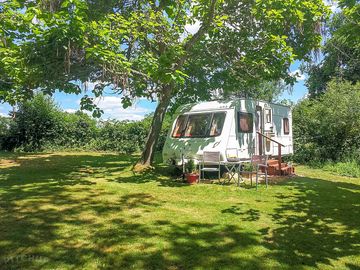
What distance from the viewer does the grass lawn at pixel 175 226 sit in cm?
461

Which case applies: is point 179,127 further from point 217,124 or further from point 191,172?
point 191,172

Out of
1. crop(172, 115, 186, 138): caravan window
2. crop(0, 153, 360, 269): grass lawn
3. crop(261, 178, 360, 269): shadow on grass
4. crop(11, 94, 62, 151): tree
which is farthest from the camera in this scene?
crop(11, 94, 62, 151): tree

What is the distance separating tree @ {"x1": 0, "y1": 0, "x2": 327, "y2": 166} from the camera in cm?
977

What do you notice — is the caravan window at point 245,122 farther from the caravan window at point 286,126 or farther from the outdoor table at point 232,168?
the caravan window at point 286,126

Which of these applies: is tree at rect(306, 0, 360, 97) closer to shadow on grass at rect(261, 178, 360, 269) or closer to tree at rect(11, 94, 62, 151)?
shadow on grass at rect(261, 178, 360, 269)

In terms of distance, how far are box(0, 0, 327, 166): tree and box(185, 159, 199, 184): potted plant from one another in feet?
8.94

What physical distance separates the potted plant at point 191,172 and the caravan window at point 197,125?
1244 mm

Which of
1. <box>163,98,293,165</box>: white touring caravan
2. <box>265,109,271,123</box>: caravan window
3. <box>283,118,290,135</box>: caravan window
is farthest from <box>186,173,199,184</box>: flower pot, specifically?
<box>283,118,290,135</box>: caravan window

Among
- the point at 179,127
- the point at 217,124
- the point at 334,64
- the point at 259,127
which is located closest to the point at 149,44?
the point at 179,127

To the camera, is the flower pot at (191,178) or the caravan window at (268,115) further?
the caravan window at (268,115)

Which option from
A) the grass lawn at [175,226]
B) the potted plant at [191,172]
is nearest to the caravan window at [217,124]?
the potted plant at [191,172]

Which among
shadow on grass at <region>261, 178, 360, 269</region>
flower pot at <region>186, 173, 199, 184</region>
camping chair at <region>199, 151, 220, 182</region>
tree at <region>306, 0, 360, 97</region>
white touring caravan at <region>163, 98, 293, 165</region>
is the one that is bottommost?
shadow on grass at <region>261, 178, 360, 269</region>

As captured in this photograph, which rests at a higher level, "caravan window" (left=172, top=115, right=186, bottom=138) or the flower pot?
"caravan window" (left=172, top=115, right=186, bottom=138)

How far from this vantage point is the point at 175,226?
6141mm
